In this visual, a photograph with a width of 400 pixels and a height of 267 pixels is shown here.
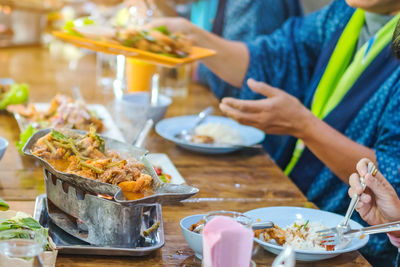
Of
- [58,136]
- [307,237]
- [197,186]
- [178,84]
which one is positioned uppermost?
[58,136]

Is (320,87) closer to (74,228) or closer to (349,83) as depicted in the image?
(349,83)

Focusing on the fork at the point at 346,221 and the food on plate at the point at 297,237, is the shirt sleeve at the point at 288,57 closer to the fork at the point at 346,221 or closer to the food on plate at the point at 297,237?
the fork at the point at 346,221

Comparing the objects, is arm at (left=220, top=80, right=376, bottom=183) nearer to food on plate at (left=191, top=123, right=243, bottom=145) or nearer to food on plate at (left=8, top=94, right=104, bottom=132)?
food on plate at (left=191, top=123, right=243, bottom=145)

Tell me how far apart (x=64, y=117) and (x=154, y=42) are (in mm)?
488

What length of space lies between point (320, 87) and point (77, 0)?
17.8 ft

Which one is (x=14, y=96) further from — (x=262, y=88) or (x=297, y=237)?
(x=297, y=237)

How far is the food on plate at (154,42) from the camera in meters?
2.00

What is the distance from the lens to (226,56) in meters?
2.52

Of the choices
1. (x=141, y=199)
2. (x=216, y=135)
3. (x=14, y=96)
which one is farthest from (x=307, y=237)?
(x=14, y=96)

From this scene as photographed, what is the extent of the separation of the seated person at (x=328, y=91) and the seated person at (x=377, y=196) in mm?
274

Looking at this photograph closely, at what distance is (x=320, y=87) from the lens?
220cm

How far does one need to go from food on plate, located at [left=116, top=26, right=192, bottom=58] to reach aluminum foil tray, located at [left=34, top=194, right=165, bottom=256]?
2.94ft

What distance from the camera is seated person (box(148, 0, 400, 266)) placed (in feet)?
5.58

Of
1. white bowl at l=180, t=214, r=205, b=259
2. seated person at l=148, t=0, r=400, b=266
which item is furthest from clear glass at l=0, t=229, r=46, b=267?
seated person at l=148, t=0, r=400, b=266
